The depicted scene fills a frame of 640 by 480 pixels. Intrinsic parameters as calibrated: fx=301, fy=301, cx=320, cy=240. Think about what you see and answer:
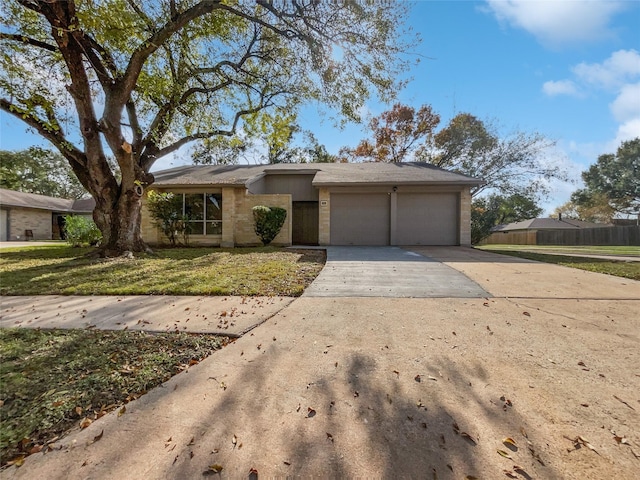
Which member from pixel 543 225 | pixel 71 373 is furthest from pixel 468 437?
pixel 543 225

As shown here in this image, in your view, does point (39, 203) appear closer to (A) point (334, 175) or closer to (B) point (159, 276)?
(A) point (334, 175)

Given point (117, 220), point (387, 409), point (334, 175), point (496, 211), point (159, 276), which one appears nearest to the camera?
point (387, 409)

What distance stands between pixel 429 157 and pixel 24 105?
76.6ft

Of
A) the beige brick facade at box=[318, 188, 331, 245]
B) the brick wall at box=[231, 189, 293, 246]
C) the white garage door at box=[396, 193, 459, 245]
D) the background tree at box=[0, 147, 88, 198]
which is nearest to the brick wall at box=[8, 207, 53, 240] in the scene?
the background tree at box=[0, 147, 88, 198]

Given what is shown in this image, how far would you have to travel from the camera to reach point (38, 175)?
33969 mm

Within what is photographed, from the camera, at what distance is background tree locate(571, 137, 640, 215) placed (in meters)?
31.5

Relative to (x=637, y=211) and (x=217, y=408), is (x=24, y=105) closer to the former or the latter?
(x=217, y=408)

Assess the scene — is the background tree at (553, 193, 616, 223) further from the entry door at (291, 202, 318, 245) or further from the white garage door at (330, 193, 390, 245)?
the entry door at (291, 202, 318, 245)

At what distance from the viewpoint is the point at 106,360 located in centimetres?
259

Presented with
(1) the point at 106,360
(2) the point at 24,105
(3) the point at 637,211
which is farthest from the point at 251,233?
(3) the point at 637,211

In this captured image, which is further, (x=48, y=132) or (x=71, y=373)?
(x=48, y=132)

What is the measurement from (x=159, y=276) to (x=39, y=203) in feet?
83.4

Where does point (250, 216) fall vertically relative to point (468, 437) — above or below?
above

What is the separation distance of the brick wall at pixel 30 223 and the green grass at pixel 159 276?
18146mm
